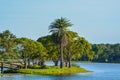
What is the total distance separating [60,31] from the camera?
124 m

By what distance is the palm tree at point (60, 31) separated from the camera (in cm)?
12375

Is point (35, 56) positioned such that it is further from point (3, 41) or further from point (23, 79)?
point (23, 79)

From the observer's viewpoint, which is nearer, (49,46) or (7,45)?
(7,45)

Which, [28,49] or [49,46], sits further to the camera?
[49,46]

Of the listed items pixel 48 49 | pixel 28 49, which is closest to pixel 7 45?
pixel 28 49

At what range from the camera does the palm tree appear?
124 meters

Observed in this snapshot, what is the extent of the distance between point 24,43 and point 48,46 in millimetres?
20517

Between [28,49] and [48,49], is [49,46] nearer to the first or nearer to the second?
[48,49]

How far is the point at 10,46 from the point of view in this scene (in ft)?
393

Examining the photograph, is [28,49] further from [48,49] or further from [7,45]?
[48,49]

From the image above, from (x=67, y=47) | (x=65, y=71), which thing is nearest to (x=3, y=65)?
(x=65, y=71)

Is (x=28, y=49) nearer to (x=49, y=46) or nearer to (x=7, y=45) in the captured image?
(x=7, y=45)

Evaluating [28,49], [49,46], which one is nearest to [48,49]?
[49,46]

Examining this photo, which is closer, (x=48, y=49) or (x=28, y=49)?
(x=28, y=49)
